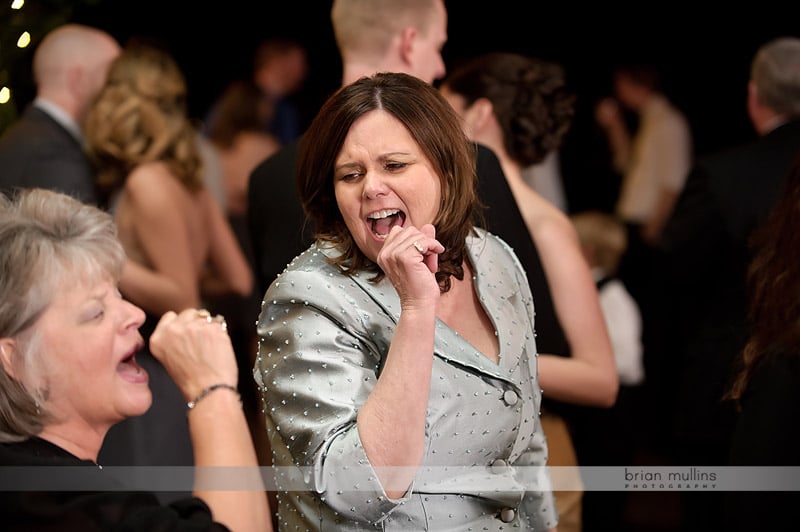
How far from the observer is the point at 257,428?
2516 millimetres

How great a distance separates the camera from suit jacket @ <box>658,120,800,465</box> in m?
2.84

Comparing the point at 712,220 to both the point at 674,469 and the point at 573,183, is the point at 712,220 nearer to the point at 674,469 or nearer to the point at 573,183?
the point at 674,469

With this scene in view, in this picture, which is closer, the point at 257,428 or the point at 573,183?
the point at 257,428

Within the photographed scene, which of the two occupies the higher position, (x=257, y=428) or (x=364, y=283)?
(x=364, y=283)

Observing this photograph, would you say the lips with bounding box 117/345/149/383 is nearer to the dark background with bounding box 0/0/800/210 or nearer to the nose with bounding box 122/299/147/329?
the nose with bounding box 122/299/147/329

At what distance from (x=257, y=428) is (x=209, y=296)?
463mm

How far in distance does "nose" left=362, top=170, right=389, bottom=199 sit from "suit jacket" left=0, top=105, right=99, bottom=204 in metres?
0.95

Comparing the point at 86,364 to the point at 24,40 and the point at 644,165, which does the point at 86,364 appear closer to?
the point at 24,40

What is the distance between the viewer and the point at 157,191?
9.23 ft

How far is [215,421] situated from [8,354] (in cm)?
30

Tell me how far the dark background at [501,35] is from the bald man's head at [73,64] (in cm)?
4

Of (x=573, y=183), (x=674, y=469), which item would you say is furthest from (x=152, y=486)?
(x=573, y=183)

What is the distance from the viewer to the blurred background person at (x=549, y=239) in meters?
2.41

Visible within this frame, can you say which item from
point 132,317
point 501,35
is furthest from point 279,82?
point 132,317
